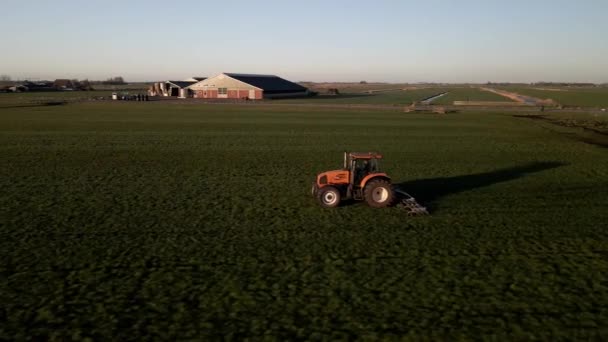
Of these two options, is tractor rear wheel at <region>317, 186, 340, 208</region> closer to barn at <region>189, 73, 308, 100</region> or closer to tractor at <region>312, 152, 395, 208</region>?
tractor at <region>312, 152, 395, 208</region>

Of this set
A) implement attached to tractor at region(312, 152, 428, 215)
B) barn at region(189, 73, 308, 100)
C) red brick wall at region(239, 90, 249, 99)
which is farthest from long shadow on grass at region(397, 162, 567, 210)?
red brick wall at region(239, 90, 249, 99)

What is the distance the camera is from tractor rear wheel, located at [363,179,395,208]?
1518cm

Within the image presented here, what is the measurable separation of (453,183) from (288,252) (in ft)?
36.1

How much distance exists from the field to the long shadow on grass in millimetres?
96

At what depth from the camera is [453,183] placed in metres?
19.9

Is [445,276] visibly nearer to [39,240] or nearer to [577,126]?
[39,240]

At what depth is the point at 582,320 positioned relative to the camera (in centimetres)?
832

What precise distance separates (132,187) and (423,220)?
11625 millimetres

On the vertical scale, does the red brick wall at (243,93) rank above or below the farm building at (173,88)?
below

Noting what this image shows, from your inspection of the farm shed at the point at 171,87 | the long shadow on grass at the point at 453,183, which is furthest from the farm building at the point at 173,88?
the long shadow on grass at the point at 453,183

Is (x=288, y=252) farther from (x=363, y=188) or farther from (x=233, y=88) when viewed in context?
(x=233, y=88)

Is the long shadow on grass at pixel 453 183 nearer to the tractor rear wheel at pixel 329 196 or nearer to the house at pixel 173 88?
the tractor rear wheel at pixel 329 196

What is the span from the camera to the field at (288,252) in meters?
8.27

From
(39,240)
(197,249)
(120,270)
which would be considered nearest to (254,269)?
(197,249)
